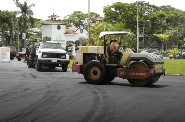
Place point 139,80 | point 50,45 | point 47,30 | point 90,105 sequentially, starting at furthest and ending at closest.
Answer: point 47,30, point 50,45, point 139,80, point 90,105

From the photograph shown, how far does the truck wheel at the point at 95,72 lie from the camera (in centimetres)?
1413

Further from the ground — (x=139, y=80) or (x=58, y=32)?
(x=58, y=32)

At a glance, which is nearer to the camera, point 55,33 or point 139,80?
point 139,80

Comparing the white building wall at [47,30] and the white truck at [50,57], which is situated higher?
the white building wall at [47,30]

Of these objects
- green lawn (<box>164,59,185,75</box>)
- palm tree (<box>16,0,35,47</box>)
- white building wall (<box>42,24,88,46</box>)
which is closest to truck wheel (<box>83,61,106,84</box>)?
green lawn (<box>164,59,185,75</box>)

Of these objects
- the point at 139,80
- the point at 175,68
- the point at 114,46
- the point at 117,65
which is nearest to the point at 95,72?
the point at 117,65

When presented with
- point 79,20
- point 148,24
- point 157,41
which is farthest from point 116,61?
point 157,41

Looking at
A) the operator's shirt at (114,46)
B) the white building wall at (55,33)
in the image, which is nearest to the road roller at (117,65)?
the operator's shirt at (114,46)

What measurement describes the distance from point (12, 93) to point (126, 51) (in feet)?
16.8

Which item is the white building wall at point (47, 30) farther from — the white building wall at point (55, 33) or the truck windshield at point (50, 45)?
the truck windshield at point (50, 45)

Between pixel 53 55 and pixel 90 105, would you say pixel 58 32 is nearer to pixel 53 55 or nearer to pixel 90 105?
pixel 53 55

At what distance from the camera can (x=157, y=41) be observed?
9419 cm

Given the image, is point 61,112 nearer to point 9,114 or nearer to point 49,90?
point 9,114

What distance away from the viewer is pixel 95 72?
47.4 ft
